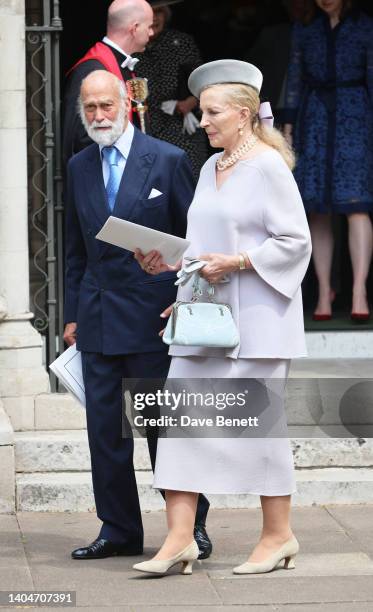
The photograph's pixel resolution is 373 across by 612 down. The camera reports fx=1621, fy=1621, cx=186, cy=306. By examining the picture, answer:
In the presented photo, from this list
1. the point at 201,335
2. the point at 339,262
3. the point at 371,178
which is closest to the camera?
the point at 201,335

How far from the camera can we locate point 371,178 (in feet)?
31.6

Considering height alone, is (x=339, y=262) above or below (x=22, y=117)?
below

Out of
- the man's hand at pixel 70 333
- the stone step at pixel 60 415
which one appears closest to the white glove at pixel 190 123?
the stone step at pixel 60 415

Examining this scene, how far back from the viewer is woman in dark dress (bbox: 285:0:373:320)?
9445 millimetres

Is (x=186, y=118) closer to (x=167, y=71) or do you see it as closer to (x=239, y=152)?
(x=167, y=71)

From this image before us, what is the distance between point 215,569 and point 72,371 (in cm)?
99

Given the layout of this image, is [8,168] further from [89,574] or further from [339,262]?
[339,262]

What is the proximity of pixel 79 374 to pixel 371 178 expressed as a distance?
11.7 ft

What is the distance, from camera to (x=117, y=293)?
640 centimetres

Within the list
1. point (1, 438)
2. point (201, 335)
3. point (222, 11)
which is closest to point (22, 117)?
point (1, 438)

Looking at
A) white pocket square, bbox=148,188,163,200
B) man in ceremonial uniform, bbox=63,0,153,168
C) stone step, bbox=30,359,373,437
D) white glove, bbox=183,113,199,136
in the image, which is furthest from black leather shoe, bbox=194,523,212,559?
white glove, bbox=183,113,199,136

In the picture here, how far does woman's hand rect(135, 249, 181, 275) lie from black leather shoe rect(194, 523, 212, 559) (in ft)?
3.53

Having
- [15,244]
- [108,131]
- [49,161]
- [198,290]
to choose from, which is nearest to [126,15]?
[49,161]

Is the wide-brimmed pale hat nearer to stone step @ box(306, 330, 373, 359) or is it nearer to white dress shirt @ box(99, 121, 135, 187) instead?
white dress shirt @ box(99, 121, 135, 187)
